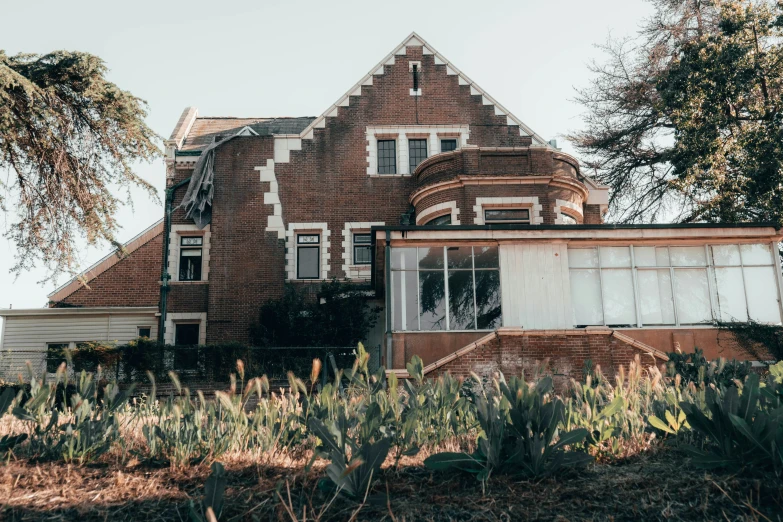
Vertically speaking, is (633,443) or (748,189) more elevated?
(748,189)

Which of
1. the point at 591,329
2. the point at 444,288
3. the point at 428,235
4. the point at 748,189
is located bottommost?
the point at 591,329

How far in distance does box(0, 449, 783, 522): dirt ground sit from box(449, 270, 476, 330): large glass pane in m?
15.6

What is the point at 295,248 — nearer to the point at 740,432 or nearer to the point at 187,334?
the point at 187,334

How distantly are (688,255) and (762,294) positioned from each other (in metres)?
2.16

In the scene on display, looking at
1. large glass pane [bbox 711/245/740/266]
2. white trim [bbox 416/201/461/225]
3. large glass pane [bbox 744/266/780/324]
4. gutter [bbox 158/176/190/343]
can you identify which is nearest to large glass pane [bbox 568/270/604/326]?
large glass pane [bbox 711/245/740/266]

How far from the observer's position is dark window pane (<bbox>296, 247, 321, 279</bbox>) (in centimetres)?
2977

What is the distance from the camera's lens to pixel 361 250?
29.9 meters

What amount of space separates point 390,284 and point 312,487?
15.9 metres

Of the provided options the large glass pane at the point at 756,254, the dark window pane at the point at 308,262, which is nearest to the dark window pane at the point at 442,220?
the dark window pane at the point at 308,262

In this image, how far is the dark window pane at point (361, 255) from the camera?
2963cm

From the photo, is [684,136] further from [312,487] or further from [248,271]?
[312,487]

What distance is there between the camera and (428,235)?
2106 cm

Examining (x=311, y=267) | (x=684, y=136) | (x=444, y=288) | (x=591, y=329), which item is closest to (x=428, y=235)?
(x=444, y=288)

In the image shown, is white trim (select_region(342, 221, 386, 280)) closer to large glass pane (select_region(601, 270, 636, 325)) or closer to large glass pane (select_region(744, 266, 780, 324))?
large glass pane (select_region(601, 270, 636, 325))
